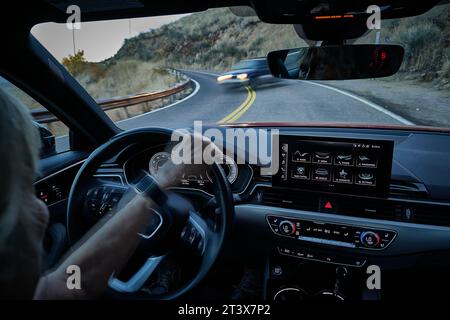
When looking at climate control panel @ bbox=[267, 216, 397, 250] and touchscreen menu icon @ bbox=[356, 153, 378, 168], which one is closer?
touchscreen menu icon @ bbox=[356, 153, 378, 168]

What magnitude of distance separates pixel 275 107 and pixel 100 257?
3.63 meters

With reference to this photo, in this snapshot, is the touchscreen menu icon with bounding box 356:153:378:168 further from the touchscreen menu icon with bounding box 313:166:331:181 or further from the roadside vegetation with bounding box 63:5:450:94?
the roadside vegetation with bounding box 63:5:450:94

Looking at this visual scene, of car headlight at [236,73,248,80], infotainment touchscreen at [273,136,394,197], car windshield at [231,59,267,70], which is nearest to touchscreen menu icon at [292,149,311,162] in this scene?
infotainment touchscreen at [273,136,394,197]

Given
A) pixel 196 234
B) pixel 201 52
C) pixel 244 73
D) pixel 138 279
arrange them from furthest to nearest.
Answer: pixel 201 52 < pixel 244 73 < pixel 196 234 < pixel 138 279

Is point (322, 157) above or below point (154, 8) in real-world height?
below

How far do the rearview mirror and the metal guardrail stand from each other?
187cm

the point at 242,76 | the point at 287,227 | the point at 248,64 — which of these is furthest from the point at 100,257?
the point at 242,76

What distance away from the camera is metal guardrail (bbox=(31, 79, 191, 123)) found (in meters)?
3.23

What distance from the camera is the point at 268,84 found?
545 cm

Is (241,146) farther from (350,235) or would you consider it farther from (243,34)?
(243,34)

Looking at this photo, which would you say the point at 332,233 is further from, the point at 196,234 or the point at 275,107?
the point at 275,107

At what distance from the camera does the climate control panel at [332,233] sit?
2.52 meters

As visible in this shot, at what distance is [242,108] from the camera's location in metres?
5.00

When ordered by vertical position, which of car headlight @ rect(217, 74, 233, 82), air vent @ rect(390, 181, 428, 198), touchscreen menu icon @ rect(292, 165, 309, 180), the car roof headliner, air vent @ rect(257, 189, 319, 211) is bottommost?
air vent @ rect(257, 189, 319, 211)
